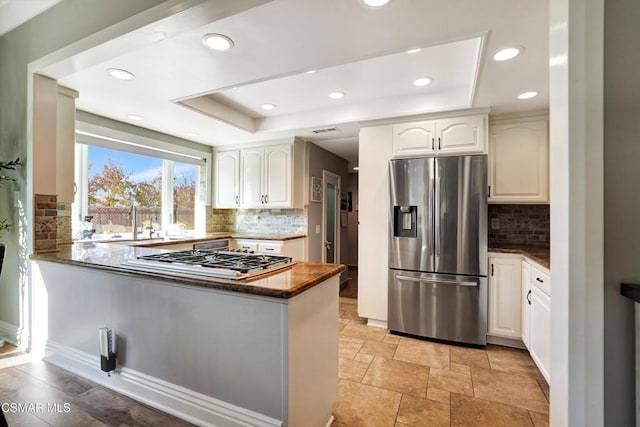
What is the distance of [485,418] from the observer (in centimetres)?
172

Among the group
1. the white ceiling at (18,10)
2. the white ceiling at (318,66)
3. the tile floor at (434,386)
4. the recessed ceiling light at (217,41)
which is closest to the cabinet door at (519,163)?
the white ceiling at (318,66)

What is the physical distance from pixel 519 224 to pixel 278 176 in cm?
305

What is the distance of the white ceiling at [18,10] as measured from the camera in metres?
2.02

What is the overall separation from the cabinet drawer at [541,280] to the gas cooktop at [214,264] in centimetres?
180

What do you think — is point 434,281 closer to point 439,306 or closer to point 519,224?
point 439,306

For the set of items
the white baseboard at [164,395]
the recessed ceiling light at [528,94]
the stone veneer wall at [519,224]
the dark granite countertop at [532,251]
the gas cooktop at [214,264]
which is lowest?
the white baseboard at [164,395]

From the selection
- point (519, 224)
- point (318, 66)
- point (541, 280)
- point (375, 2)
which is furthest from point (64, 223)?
point (519, 224)

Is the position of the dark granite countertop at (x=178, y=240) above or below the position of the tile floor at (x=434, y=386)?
above

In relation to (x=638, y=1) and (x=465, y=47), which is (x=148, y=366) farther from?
(x=465, y=47)

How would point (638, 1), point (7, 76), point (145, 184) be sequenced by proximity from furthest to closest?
point (145, 184) < point (7, 76) < point (638, 1)

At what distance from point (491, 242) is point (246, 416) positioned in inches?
116

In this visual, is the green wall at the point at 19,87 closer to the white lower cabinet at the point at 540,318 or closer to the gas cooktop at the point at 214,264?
the gas cooktop at the point at 214,264

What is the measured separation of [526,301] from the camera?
7.99 feet

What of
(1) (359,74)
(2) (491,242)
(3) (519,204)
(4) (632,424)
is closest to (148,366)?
(4) (632,424)
